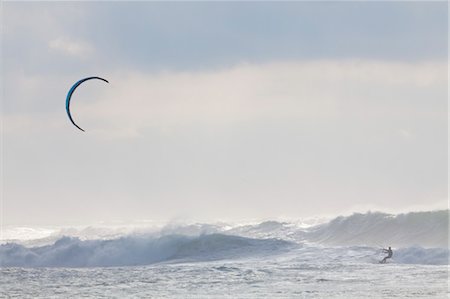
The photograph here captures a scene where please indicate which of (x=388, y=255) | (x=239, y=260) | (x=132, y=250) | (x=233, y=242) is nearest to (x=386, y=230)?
(x=233, y=242)

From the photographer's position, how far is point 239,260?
Answer: 32094 millimetres

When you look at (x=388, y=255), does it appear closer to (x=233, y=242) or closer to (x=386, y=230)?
(x=386, y=230)

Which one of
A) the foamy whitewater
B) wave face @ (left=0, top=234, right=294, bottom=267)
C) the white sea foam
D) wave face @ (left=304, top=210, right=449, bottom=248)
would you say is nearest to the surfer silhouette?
the foamy whitewater

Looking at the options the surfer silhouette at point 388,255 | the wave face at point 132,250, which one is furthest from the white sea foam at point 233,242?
the surfer silhouette at point 388,255

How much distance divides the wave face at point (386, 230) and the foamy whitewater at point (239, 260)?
0.14 ft

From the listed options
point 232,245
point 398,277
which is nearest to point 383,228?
point 232,245

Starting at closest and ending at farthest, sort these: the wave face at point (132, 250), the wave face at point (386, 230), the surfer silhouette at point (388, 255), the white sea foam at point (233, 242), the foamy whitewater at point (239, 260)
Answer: the foamy whitewater at point (239, 260)
the surfer silhouette at point (388, 255)
the wave face at point (386, 230)
the white sea foam at point (233, 242)
the wave face at point (132, 250)

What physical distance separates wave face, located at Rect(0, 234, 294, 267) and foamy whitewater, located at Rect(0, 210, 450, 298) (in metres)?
0.03

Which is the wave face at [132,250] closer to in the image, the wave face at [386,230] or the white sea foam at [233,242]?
the white sea foam at [233,242]

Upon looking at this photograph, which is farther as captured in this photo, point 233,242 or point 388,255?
point 233,242

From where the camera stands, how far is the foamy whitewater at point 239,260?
22.5 m

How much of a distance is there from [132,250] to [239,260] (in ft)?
19.5

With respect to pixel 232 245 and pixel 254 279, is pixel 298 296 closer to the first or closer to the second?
pixel 254 279

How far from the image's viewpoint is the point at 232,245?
35.7 m
